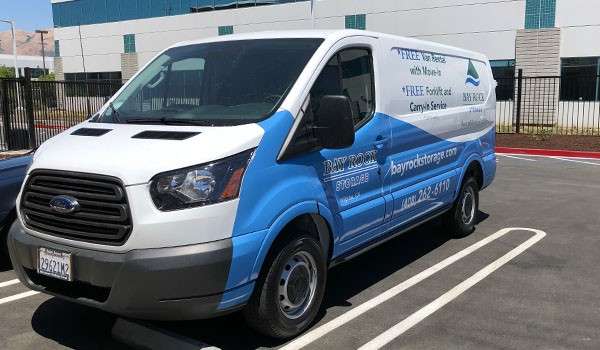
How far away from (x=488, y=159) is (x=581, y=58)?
774 inches

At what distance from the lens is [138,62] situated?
126 feet

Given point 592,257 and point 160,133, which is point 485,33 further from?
point 160,133

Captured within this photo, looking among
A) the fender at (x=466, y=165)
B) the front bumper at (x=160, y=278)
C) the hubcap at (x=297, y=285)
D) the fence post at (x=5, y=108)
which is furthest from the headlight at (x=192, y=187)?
the fence post at (x=5, y=108)

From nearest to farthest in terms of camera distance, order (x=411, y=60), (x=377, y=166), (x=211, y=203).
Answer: (x=211, y=203), (x=377, y=166), (x=411, y=60)

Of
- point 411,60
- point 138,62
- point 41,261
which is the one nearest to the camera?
point 41,261

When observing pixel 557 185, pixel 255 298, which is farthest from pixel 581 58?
pixel 255 298

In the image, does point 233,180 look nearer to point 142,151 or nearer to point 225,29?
point 142,151

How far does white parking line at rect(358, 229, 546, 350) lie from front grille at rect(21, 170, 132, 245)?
1.80 metres

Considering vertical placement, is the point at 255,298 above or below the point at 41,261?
below

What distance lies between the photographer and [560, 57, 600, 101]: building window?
23.6 meters

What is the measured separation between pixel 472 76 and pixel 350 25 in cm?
2382

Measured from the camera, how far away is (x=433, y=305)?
4641 mm

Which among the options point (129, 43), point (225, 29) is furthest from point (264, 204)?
point (129, 43)

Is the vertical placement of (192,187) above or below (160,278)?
above
